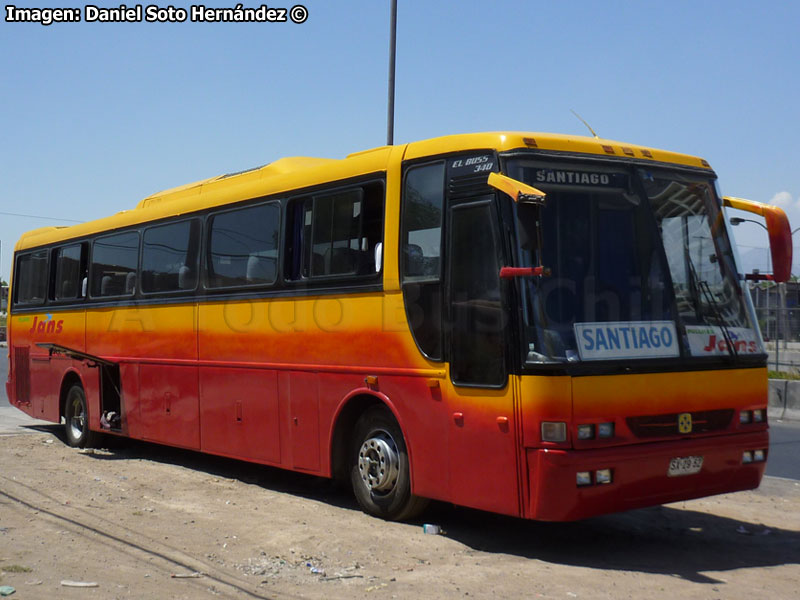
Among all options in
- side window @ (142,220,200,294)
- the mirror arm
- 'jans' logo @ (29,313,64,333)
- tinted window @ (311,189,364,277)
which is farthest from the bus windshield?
'jans' logo @ (29,313,64,333)

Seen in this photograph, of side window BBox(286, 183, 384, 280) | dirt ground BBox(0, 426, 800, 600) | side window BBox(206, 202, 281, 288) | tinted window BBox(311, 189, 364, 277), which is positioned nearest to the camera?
dirt ground BBox(0, 426, 800, 600)

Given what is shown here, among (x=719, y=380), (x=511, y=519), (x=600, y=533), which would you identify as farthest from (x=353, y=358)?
(x=719, y=380)

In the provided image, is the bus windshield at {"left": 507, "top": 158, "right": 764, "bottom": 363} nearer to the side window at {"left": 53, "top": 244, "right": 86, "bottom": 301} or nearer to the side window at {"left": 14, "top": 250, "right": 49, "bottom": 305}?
the side window at {"left": 53, "top": 244, "right": 86, "bottom": 301}

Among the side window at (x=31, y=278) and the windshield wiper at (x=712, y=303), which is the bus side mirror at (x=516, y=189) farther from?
the side window at (x=31, y=278)

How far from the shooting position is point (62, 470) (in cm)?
1196

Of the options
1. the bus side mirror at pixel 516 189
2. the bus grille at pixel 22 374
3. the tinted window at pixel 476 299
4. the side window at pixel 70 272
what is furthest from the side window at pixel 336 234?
the bus grille at pixel 22 374

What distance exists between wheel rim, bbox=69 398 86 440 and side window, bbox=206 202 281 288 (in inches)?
178

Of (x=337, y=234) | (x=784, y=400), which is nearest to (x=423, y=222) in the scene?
(x=337, y=234)

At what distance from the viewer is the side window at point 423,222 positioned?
8.18m

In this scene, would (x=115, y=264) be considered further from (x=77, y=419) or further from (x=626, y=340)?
(x=626, y=340)

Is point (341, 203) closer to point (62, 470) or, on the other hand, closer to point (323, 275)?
point (323, 275)

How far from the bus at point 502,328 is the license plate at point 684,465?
0.02m

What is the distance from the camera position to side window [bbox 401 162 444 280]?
8180mm

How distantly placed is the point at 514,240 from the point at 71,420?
9959mm
